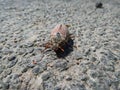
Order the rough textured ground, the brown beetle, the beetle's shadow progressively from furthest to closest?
the beetle's shadow → the brown beetle → the rough textured ground

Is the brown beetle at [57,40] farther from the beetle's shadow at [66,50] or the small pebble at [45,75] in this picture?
the small pebble at [45,75]

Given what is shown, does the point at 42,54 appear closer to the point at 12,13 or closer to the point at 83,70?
the point at 83,70

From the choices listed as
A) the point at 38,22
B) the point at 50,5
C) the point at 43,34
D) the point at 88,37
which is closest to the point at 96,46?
the point at 88,37

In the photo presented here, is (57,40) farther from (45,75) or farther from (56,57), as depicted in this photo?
(45,75)

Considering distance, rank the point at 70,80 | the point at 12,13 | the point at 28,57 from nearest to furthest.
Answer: the point at 70,80 → the point at 28,57 → the point at 12,13

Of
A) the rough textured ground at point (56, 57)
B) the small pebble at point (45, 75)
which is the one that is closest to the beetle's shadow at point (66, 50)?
the rough textured ground at point (56, 57)

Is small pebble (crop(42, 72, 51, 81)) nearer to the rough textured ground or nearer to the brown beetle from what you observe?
the rough textured ground

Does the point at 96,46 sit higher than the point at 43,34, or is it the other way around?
the point at 43,34

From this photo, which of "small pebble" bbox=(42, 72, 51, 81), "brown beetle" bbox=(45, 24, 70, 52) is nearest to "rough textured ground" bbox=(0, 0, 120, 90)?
"small pebble" bbox=(42, 72, 51, 81)
